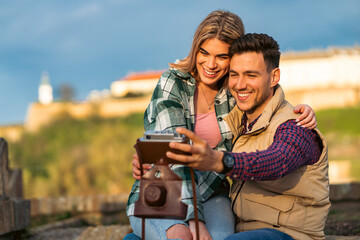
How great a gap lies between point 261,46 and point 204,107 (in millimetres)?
694

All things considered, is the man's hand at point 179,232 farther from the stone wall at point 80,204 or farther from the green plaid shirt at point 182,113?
the stone wall at point 80,204

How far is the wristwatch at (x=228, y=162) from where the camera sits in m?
2.28

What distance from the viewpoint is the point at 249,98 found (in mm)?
3074

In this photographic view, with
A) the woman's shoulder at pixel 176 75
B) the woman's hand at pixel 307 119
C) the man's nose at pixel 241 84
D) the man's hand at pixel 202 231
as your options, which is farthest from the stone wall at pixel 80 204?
the woman's hand at pixel 307 119

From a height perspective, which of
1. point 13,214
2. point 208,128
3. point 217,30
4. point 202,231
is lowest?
point 13,214

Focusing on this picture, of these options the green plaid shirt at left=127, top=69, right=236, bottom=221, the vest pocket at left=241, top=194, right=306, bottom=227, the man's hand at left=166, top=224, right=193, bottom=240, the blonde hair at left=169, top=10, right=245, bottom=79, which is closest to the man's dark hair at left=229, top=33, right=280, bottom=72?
the blonde hair at left=169, top=10, right=245, bottom=79

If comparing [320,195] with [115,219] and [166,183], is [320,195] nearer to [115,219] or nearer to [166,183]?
[166,183]

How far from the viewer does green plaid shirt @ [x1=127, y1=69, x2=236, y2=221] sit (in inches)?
125

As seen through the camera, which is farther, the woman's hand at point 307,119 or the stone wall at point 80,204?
the stone wall at point 80,204

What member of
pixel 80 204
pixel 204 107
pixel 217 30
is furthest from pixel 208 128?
pixel 80 204

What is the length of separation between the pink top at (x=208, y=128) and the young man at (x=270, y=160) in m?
0.17

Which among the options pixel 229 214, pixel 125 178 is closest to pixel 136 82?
pixel 125 178

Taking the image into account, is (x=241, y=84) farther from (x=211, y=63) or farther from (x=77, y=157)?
(x=77, y=157)

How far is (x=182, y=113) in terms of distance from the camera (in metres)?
3.29
